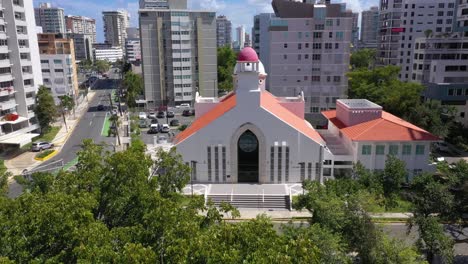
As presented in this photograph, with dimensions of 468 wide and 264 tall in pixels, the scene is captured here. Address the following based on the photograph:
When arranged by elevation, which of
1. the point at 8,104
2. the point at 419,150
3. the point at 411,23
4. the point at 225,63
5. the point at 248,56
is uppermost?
the point at 411,23

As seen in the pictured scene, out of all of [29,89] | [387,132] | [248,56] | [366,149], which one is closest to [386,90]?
[387,132]

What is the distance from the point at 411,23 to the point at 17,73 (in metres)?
85.7

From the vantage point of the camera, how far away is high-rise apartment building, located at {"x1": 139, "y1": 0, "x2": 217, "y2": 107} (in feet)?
252

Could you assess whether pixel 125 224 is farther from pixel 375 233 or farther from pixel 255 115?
pixel 255 115

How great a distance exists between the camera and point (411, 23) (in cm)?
9056

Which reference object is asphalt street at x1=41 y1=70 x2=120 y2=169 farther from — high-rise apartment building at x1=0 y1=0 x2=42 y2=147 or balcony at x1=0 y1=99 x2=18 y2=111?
balcony at x1=0 y1=99 x2=18 y2=111

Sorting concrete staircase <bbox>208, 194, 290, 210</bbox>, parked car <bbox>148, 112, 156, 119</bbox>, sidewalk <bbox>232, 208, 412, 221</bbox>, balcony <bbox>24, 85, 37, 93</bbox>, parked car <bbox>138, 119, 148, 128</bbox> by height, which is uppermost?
balcony <bbox>24, 85, 37, 93</bbox>

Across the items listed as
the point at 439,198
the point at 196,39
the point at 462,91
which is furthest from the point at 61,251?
the point at 196,39

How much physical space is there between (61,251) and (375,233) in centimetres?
1510

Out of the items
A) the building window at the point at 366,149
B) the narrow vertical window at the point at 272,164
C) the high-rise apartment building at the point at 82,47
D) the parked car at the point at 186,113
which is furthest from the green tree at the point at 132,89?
Answer: the high-rise apartment building at the point at 82,47

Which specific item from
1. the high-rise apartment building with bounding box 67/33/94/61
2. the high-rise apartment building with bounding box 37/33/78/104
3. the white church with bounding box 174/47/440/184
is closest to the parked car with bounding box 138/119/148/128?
the high-rise apartment building with bounding box 37/33/78/104

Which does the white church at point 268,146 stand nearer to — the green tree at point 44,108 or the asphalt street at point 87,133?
the asphalt street at point 87,133

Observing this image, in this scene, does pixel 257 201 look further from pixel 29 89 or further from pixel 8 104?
pixel 29 89

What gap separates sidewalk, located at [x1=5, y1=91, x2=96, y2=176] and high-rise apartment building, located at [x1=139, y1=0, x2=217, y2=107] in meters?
15.9
